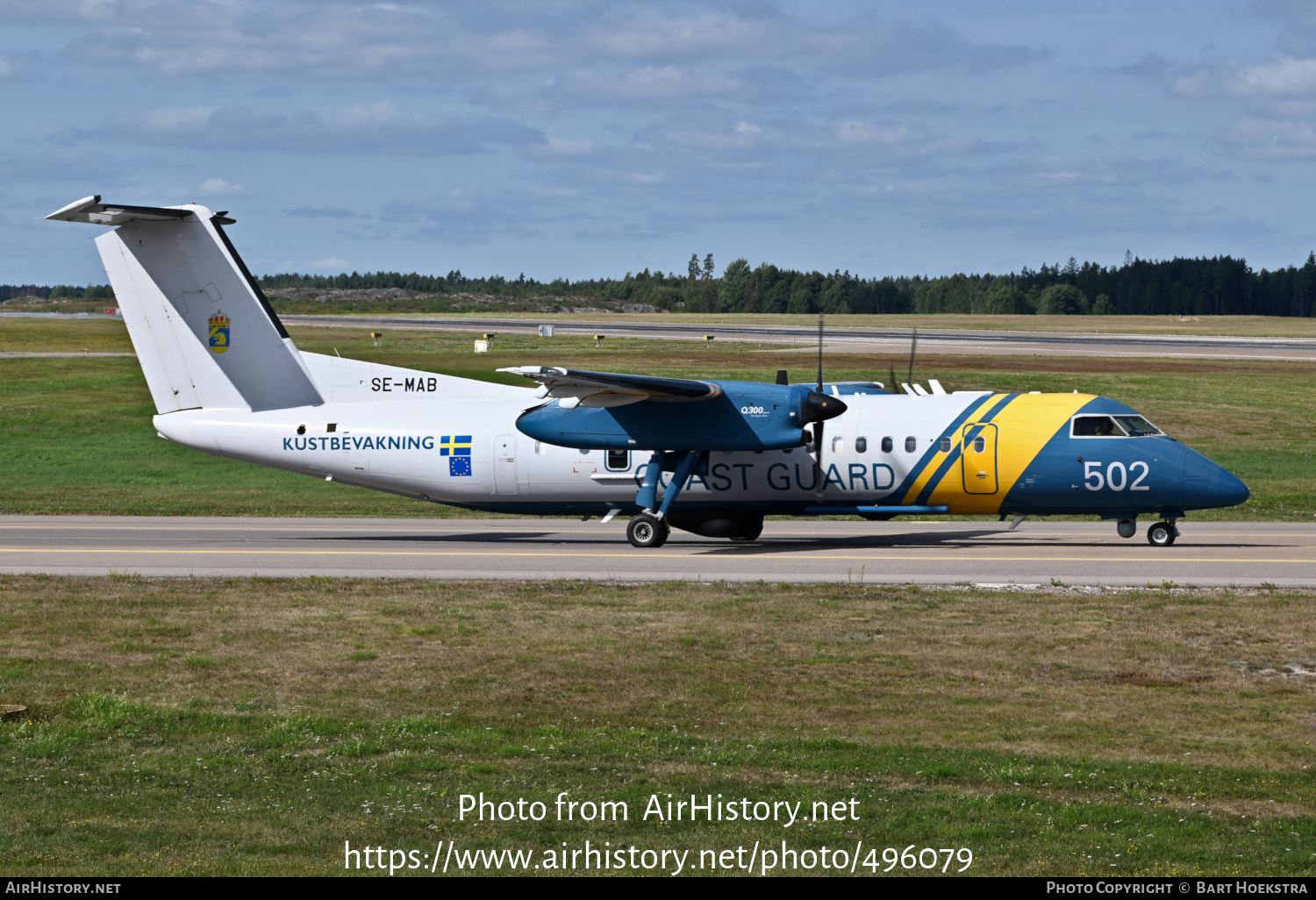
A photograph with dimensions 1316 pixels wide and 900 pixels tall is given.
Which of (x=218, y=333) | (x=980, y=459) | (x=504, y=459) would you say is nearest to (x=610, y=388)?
(x=504, y=459)

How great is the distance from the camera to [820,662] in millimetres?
16234

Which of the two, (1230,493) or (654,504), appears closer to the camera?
(1230,493)

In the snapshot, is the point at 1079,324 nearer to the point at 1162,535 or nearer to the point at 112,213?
the point at 1162,535

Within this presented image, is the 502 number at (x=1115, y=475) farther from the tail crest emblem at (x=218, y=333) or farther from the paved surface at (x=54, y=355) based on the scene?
the paved surface at (x=54, y=355)

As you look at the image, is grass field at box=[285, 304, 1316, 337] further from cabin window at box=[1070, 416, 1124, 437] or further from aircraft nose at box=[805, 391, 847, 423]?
aircraft nose at box=[805, 391, 847, 423]

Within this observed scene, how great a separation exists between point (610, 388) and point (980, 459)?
774cm

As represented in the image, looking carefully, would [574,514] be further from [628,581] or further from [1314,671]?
[1314,671]

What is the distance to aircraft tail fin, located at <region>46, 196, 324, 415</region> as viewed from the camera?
28.4 m

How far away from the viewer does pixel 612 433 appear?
90.3 ft

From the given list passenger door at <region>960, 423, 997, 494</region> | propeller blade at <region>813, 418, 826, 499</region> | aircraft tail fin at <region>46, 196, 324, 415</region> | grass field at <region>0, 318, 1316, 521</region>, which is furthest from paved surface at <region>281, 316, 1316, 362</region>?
aircraft tail fin at <region>46, 196, 324, 415</region>

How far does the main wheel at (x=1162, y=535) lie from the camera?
26.9m

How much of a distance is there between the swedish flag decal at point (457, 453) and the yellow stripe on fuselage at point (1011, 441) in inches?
375

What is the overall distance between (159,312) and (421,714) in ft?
59.1

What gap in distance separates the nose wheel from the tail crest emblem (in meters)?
20.2
